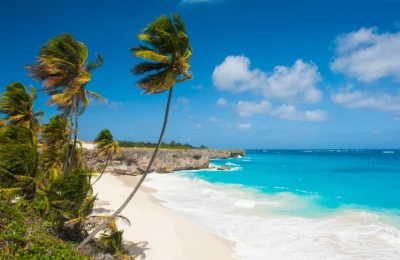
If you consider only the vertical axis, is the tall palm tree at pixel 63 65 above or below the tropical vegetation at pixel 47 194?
above

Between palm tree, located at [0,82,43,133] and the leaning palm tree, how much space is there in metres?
11.2

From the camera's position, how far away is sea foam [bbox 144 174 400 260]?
11227mm

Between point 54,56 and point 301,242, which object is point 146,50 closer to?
point 54,56

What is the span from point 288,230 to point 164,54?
11.8m

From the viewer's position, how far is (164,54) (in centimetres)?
778

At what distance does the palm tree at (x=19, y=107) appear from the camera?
15.0m

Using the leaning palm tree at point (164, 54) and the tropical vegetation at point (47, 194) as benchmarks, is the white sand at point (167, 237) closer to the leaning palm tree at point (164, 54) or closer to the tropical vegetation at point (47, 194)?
the tropical vegetation at point (47, 194)

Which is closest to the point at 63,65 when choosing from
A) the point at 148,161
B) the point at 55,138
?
the point at 55,138

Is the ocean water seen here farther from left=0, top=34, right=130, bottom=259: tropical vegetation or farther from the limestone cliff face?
the limestone cliff face

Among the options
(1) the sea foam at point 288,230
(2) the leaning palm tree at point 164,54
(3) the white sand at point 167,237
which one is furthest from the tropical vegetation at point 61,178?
(1) the sea foam at point 288,230

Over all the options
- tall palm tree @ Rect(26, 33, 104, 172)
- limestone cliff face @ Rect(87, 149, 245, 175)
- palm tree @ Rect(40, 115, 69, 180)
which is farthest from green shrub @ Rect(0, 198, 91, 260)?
limestone cliff face @ Rect(87, 149, 245, 175)

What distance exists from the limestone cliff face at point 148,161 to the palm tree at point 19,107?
71.1 feet

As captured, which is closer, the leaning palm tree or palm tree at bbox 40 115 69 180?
the leaning palm tree

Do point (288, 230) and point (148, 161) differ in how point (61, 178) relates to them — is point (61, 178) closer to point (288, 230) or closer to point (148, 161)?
point (288, 230)
